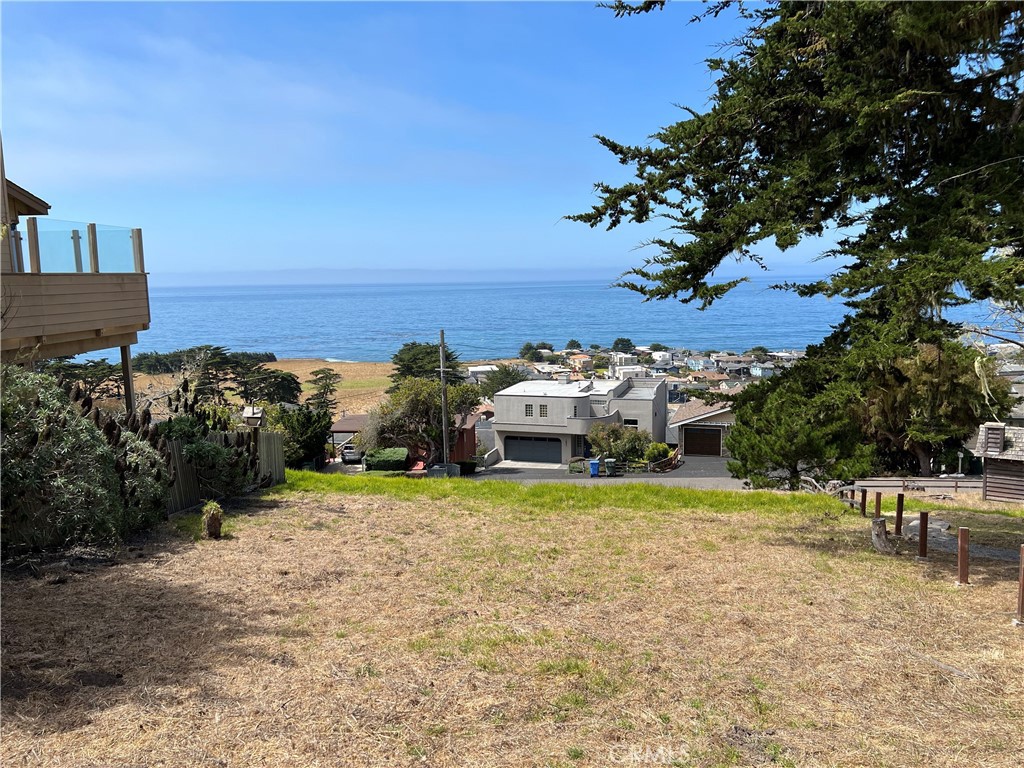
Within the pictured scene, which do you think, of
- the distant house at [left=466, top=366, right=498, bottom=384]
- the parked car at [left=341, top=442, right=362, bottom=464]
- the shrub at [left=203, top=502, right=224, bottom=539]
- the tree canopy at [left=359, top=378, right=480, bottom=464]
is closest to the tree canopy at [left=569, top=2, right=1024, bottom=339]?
→ the shrub at [left=203, top=502, right=224, bottom=539]

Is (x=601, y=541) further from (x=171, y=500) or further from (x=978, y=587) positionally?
(x=171, y=500)

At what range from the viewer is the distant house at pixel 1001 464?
883 inches

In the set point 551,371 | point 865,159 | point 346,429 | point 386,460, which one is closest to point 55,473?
point 865,159

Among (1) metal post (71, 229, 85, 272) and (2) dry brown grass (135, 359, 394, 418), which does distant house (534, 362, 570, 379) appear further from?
(1) metal post (71, 229, 85, 272)

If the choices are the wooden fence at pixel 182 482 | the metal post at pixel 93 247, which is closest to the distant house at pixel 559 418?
the wooden fence at pixel 182 482

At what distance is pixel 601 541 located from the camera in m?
10.8

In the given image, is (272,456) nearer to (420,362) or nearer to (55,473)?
(55,473)

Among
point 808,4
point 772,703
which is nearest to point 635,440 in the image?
point 808,4

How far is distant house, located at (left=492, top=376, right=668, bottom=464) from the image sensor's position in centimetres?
4859

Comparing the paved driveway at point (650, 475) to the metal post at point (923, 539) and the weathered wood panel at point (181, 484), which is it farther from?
the metal post at point (923, 539)

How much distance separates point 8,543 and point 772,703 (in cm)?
756

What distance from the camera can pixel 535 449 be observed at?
50.3 metres

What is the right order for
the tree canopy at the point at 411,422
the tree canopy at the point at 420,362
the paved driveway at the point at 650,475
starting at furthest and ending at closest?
1. the tree canopy at the point at 420,362
2. the tree canopy at the point at 411,422
3. the paved driveway at the point at 650,475

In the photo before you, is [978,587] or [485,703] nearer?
[485,703]
